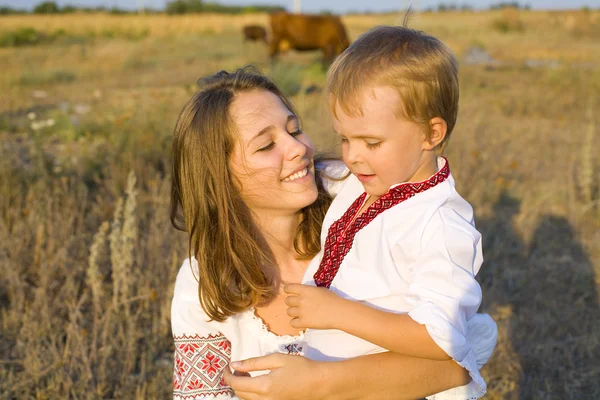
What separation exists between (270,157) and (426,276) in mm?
708

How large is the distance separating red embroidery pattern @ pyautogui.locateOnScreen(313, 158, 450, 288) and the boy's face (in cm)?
3

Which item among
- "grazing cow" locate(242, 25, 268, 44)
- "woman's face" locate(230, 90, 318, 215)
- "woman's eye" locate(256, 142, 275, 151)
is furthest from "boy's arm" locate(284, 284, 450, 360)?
"grazing cow" locate(242, 25, 268, 44)

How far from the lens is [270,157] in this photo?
1.94 meters

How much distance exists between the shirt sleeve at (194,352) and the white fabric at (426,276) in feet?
1.21

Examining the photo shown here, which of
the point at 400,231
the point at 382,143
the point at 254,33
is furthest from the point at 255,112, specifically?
the point at 254,33

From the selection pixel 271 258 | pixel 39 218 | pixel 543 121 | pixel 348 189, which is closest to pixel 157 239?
pixel 39 218

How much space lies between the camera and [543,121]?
27.2 ft

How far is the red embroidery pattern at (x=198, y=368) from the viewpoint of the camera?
75.9 inches

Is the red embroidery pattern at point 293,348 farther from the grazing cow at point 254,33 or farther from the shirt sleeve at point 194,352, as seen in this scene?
the grazing cow at point 254,33

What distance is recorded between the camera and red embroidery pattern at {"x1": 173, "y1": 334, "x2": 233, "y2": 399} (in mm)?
1929

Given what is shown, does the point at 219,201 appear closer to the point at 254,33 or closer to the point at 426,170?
the point at 426,170

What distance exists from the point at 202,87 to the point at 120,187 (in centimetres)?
306

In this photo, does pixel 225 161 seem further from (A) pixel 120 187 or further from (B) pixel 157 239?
(A) pixel 120 187

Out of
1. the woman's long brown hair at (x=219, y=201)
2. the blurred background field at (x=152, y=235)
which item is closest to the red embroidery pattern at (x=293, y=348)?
the woman's long brown hair at (x=219, y=201)
